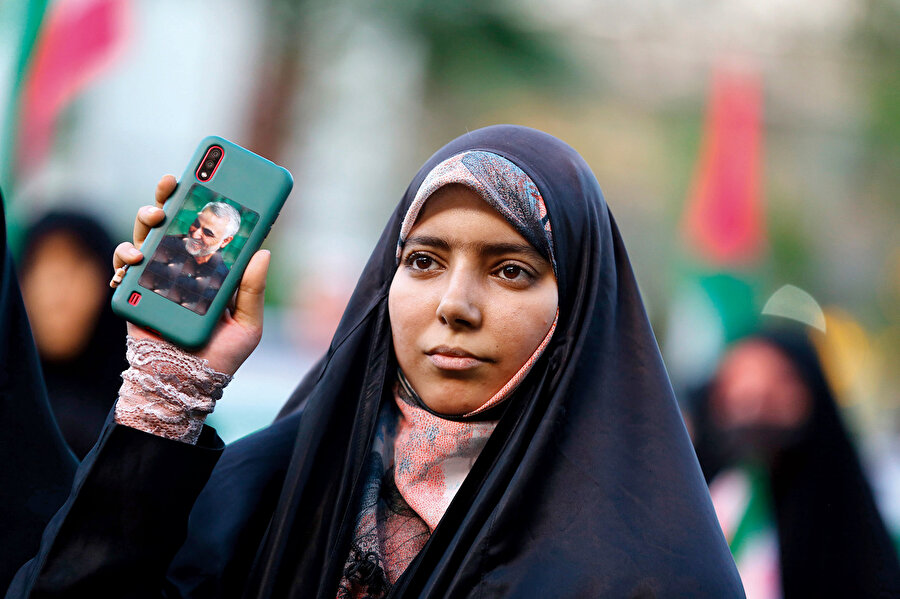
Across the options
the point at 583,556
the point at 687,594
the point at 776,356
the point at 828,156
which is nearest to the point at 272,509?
the point at 583,556

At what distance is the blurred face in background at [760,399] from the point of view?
3934 millimetres

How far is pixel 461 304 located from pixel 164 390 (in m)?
0.52

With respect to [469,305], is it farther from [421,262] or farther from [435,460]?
[435,460]

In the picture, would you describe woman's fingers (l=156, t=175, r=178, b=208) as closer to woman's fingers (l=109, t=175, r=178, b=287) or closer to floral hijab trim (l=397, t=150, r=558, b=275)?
woman's fingers (l=109, t=175, r=178, b=287)

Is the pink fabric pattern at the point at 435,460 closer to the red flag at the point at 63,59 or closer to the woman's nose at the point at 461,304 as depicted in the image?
the woman's nose at the point at 461,304

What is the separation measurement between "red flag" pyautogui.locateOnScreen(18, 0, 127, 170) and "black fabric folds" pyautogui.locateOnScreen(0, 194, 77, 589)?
5412 mm

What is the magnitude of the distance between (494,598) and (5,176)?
20.8ft

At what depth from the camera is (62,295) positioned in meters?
3.52

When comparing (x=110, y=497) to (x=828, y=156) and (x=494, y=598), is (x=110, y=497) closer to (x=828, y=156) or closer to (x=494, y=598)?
(x=494, y=598)

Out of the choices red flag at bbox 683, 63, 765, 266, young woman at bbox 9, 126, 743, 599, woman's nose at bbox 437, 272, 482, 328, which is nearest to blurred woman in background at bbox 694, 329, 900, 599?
young woman at bbox 9, 126, 743, 599

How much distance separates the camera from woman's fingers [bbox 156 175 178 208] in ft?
5.48

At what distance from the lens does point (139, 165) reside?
324 inches

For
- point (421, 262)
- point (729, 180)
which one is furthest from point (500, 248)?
point (729, 180)

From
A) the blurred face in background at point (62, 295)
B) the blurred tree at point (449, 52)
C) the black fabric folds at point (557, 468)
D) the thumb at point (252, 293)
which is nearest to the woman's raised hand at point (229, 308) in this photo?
the thumb at point (252, 293)
